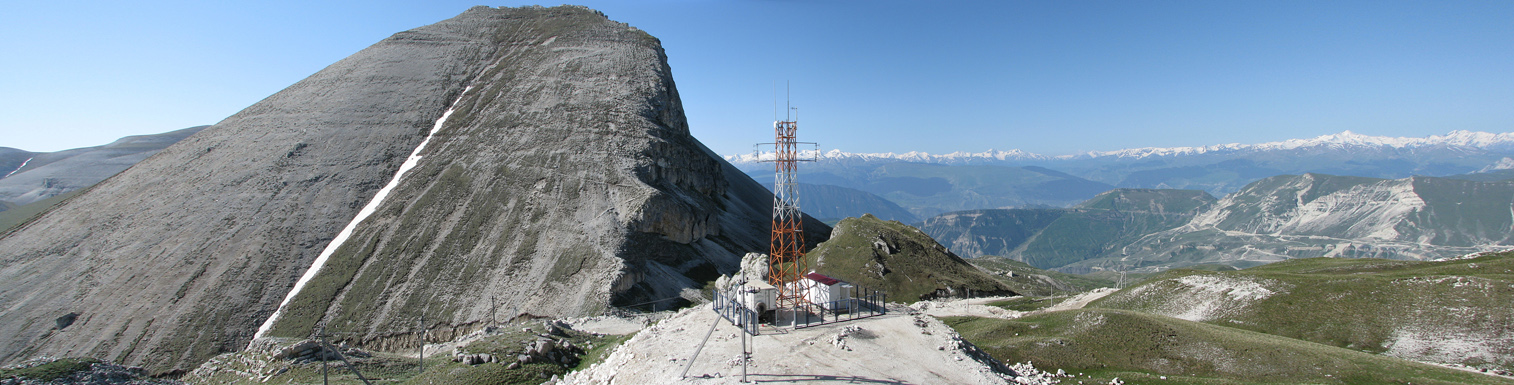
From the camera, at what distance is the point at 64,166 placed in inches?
5974

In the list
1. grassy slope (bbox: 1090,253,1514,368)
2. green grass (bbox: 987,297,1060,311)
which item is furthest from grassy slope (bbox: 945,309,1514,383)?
green grass (bbox: 987,297,1060,311)

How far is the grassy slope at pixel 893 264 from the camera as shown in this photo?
64.6 metres

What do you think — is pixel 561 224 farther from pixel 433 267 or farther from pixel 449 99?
pixel 449 99

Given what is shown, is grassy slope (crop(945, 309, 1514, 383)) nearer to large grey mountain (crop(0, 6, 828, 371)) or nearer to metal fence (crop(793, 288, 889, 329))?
metal fence (crop(793, 288, 889, 329))

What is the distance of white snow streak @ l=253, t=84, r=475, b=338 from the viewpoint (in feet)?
164

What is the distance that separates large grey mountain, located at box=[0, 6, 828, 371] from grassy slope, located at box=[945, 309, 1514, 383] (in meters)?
35.1

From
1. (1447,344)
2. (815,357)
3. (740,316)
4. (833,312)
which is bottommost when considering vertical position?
(1447,344)

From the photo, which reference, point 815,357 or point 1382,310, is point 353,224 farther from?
point 1382,310

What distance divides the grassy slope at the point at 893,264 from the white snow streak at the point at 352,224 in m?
49.3

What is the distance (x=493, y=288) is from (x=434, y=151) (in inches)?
1160

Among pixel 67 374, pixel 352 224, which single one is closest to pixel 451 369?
pixel 67 374

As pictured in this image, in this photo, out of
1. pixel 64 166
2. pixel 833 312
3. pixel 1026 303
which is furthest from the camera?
pixel 64 166

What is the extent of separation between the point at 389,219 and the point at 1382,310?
8331 cm

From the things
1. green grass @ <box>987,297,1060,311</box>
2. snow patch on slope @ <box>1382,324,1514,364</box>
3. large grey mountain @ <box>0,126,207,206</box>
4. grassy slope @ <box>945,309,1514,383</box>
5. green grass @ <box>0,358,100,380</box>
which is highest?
large grey mountain @ <box>0,126,207,206</box>
